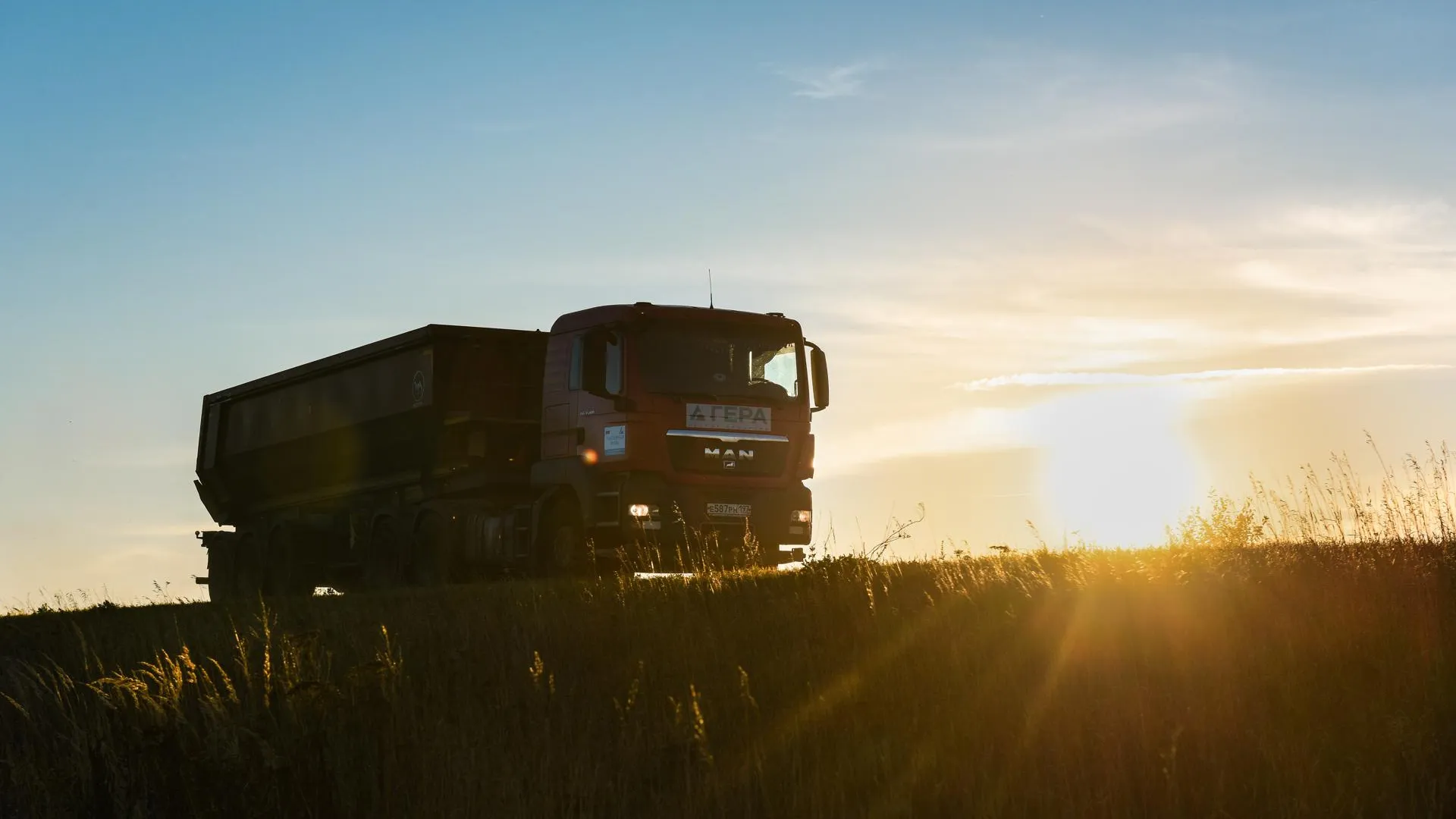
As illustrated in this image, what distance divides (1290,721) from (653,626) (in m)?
4.78

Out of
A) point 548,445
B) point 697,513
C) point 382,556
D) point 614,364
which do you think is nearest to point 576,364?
point 614,364

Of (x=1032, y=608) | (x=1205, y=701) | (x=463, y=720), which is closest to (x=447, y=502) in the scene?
(x=1032, y=608)

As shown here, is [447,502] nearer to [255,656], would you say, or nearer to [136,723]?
[255,656]

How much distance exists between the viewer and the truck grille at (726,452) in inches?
712

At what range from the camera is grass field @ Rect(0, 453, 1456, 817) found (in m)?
6.84

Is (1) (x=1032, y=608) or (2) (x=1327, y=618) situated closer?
Result: (2) (x=1327, y=618)

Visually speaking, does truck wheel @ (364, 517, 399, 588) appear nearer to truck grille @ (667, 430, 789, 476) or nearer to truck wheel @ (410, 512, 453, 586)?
truck wheel @ (410, 512, 453, 586)

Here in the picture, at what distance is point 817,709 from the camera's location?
8.22 m

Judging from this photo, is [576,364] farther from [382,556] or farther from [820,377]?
[382,556]

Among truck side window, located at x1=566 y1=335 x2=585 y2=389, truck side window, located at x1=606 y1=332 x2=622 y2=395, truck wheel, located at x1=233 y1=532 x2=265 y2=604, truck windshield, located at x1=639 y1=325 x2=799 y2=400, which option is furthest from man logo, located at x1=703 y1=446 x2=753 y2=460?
truck wheel, located at x1=233 y1=532 x2=265 y2=604

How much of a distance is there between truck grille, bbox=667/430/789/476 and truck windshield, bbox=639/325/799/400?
0.51 metres

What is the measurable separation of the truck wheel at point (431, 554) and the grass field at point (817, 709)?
7923 millimetres

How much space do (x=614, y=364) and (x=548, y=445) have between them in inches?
76.7

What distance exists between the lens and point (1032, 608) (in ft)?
36.9
